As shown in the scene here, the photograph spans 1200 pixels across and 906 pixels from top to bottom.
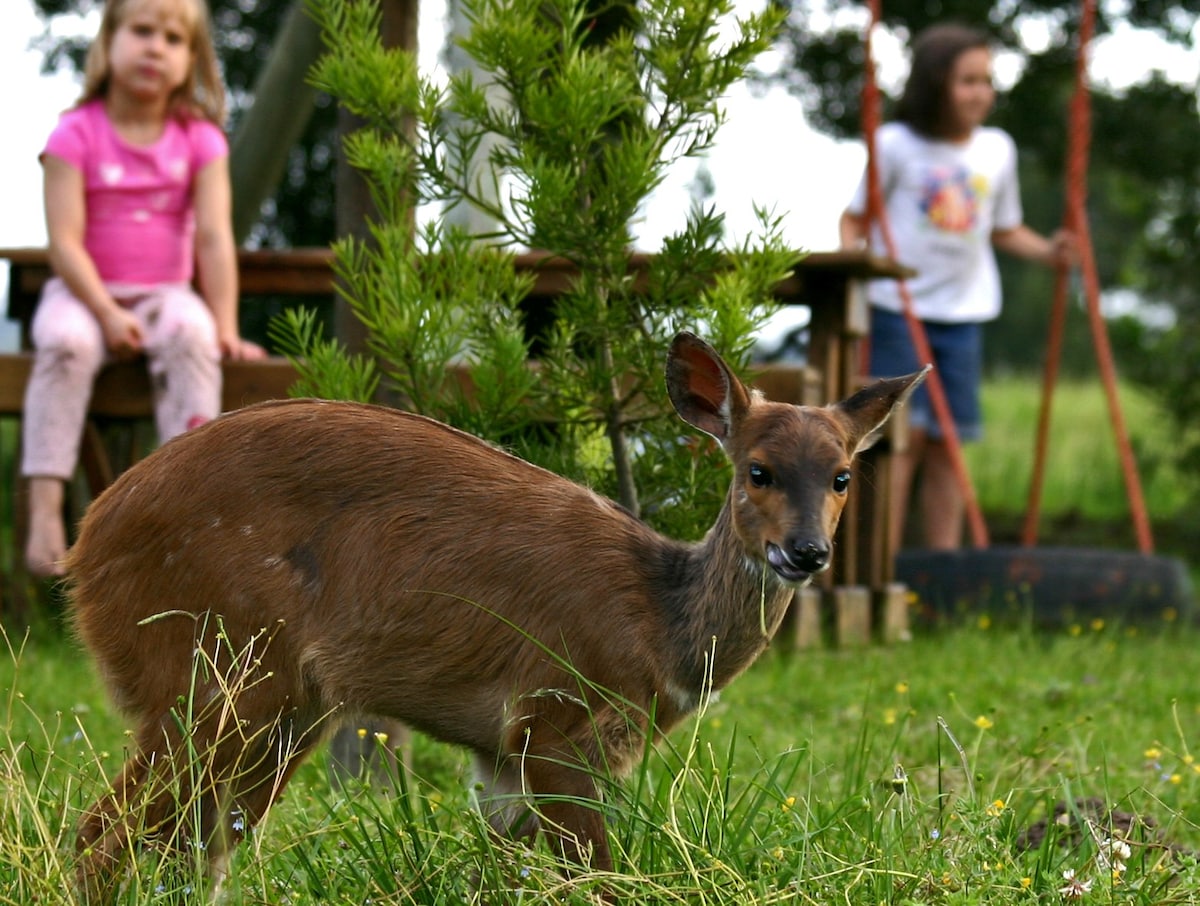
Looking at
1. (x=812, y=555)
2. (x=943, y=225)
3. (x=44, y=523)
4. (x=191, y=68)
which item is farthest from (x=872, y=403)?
(x=943, y=225)

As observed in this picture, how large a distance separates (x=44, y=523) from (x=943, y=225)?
4.52 m

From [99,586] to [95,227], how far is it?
3105 millimetres

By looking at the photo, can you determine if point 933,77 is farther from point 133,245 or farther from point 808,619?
point 133,245

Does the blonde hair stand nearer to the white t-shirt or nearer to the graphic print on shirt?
the white t-shirt

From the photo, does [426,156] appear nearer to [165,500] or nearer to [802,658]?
[165,500]

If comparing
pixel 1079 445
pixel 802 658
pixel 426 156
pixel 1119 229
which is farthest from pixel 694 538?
pixel 1119 229

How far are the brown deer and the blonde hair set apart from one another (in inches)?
124

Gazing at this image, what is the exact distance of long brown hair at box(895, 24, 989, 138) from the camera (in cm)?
809

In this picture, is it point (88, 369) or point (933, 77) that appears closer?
point (88, 369)

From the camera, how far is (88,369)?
6094 millimetres

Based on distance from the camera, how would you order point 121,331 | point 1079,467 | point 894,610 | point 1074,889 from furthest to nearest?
point 1079,467 → point 894,610 → point 121,331 → point 1074,889

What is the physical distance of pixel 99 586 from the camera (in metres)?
3.47

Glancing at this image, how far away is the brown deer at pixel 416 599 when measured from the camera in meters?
3.38

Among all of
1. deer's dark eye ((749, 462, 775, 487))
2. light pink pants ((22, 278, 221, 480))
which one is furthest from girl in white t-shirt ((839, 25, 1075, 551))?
deer's dark eye ((749, 462, 775, 487))
